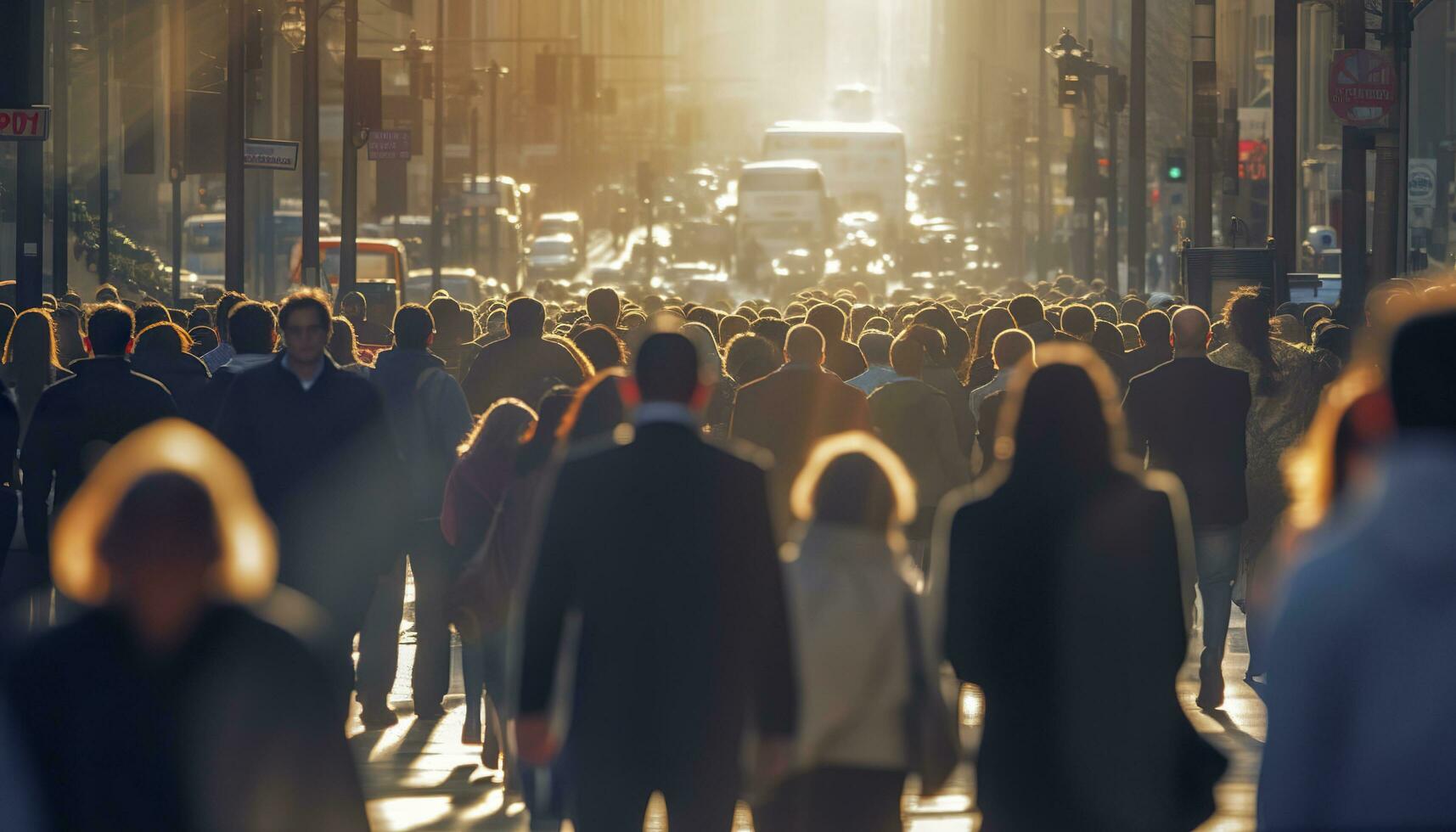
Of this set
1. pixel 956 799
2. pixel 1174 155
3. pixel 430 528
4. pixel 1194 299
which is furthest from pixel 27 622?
pixel 1174 155

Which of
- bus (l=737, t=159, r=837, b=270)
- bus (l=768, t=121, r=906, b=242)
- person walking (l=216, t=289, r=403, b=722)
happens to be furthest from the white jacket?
bus (l=768, t=121, r=906, b=242)

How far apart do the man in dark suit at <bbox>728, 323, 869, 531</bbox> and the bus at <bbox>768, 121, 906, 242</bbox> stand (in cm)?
7972

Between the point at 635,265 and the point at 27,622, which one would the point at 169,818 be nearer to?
the point at 27,622

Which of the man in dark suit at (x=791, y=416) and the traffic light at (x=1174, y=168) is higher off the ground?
the traffic light at (x=1174, y=168)

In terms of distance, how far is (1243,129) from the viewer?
76250 mm

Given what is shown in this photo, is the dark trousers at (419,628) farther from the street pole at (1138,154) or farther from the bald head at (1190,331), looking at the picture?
the street pole at (1138,154)

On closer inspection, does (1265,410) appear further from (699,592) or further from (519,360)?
(699,592)

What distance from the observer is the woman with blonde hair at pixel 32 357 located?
1403 centimetres

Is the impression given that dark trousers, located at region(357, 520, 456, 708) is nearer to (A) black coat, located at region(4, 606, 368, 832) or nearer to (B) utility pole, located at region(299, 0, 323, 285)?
(A) black coat, located at region(4, 606, 368, 832)

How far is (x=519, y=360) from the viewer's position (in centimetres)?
1262

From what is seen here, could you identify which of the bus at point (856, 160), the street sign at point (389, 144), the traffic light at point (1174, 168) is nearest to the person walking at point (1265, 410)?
the traffic light at point (1174, 168)

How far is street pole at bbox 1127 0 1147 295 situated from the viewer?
40.0 m

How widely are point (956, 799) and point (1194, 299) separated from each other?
17926mm

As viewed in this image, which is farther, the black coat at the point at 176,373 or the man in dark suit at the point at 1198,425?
the black coat at the point at 176,373
